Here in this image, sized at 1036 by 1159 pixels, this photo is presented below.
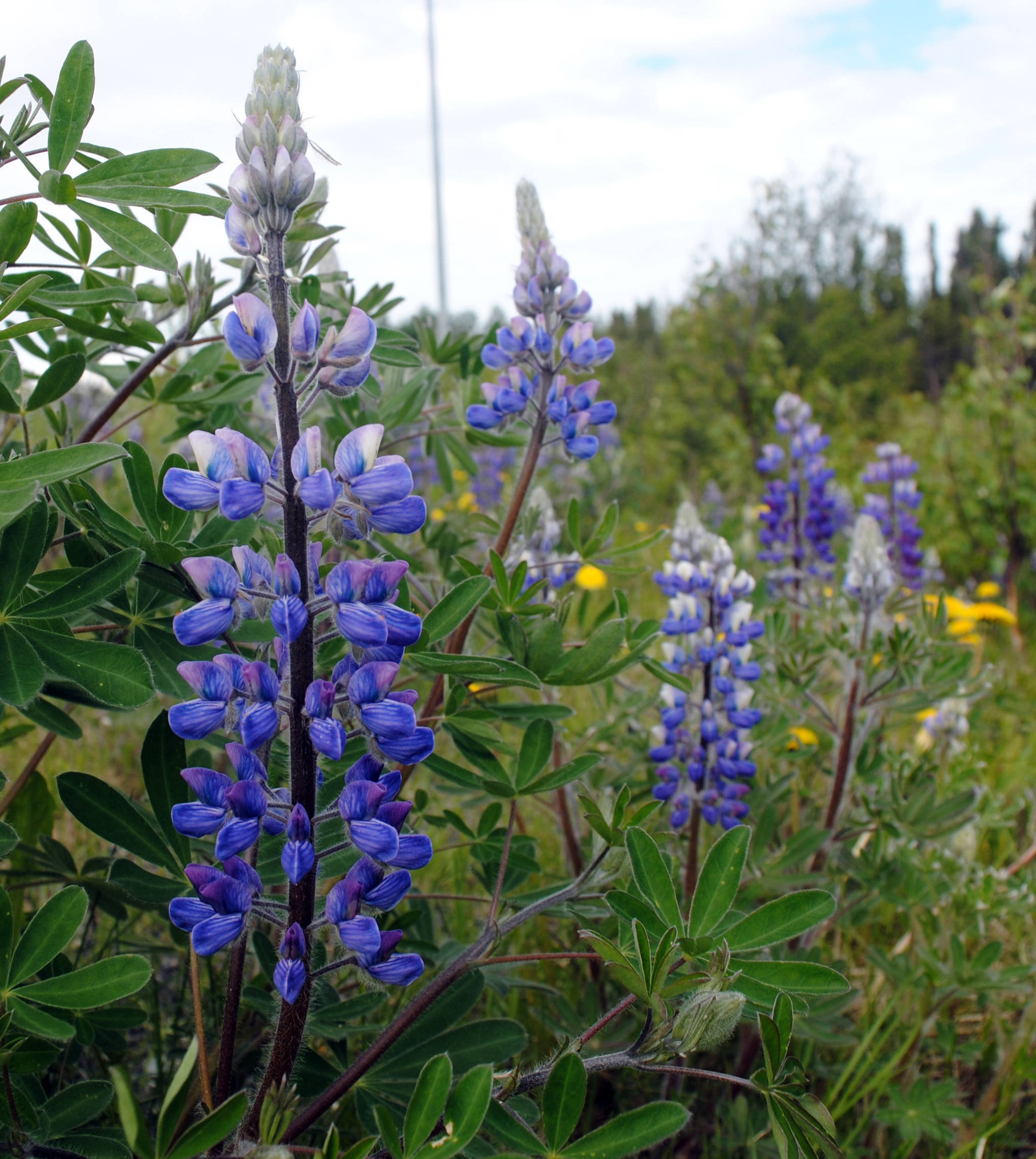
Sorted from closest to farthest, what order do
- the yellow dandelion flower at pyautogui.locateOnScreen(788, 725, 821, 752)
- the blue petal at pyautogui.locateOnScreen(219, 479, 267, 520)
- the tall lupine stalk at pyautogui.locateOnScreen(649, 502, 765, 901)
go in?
the blue petal at pyautogui.locateOnScreen(219, 479, 267, 520) < the tall lupine stalk at pyautogui.locateOnScreen(649, 502, 765, 901) < the yellow dandelion flower at pyautogui.locateOnScreen(788, 725, 821, 752)

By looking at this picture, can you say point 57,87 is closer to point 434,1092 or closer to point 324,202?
point 324,202

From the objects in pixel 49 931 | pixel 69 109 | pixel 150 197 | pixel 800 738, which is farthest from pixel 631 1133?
pixel 800 738

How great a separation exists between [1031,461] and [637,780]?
4768 millimetres

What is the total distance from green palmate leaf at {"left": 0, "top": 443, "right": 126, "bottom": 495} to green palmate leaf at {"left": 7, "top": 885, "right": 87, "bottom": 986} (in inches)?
18.5

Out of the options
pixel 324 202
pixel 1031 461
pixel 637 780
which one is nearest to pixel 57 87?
pixel 324 202

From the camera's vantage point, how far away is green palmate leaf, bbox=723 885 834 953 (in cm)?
119

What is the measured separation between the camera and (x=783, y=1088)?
3.47ft

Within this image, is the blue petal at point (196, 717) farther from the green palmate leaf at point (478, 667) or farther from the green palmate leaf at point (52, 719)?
the green palmate leaf at point (52, 719)

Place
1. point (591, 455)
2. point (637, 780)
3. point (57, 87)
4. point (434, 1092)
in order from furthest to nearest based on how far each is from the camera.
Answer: point (637, 780) → point (591, 455) → point (57, 87) → point (434, 1092)

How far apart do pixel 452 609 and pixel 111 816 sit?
0.53 metres

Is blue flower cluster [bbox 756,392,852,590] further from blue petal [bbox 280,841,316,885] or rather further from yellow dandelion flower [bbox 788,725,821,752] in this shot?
blue petal [bbox 280,841,316,885]

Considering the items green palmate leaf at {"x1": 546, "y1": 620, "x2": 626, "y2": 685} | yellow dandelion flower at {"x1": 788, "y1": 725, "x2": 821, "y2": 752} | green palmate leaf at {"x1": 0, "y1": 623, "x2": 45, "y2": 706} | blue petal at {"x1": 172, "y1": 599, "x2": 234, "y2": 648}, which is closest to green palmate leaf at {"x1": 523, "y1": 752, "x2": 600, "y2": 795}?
green palmate leaf at {"x1": 546, "y1": 620, "x2": 626, "y2": 685}

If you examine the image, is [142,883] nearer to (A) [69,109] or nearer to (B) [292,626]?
(B) [292,626]

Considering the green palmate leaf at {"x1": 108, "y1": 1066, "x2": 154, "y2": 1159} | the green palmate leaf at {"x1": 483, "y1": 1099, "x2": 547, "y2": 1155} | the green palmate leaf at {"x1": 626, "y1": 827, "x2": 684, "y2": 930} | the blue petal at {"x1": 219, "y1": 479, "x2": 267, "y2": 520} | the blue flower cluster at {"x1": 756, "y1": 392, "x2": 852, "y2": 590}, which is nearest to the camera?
the green palmate leaf at {"x1": 108, "y1": 1066, "x2": 154, "y2": 1159}
